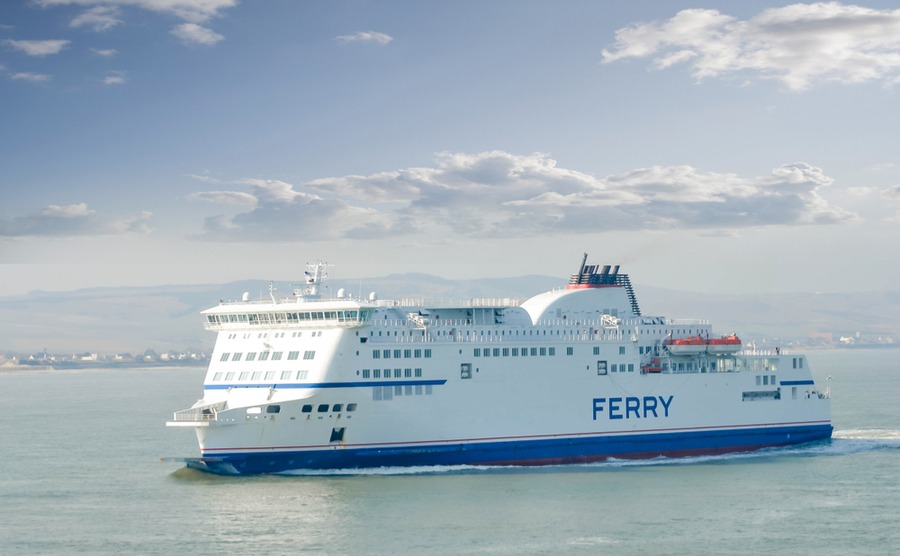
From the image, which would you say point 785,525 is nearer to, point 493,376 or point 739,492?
point 739,492

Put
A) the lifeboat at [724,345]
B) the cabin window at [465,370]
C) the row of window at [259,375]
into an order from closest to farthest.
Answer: the row of window at [259,375], the cabin window at [465,370], the lifeboat at [724,345]

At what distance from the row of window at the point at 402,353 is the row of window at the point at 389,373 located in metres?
0.48

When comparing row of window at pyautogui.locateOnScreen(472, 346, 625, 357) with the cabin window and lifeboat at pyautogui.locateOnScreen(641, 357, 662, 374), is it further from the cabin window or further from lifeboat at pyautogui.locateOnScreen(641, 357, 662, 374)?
lifeboat at pyautogui.locateOnScreen(641, 357, 662, 374)

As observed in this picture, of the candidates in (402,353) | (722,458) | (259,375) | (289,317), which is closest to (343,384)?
(402,353)

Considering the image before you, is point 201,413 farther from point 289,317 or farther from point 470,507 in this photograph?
point 470,507

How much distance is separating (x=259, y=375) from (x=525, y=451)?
1031 cm

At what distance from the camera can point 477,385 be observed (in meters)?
41.5

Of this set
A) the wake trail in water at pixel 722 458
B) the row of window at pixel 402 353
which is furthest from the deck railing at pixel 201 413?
the row of window at pixel 402 353

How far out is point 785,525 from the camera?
1253 inches

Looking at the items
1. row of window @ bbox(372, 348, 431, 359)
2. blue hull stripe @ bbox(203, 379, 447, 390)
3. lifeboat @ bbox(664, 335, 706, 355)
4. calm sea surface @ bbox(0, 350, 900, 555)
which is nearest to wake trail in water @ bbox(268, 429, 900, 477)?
calm sea surface @ bbox(0, 350, 900, 555)

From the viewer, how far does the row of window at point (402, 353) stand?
39812mm

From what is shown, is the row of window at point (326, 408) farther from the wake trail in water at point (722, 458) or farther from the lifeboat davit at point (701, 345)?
the lifeboat davit at point (701, 345)

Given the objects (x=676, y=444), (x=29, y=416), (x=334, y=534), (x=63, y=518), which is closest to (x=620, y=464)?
(x=676, y=444)

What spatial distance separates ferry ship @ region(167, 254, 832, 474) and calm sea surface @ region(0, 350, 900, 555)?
1019 mm
